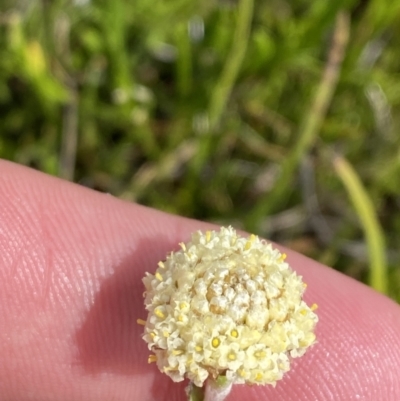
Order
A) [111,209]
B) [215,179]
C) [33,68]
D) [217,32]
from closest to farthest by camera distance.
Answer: [111,209], [33,68], [217,32], [215,179]

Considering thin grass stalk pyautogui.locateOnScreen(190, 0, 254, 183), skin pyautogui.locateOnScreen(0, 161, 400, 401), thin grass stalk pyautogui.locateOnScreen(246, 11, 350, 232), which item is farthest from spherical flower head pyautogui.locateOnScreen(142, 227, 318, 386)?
thin grass stalk pyautogui.locateOnScreen(190, 0, 254, 183)

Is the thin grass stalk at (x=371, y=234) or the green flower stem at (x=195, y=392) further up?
the thin grass stalk at (x=371, y=234)

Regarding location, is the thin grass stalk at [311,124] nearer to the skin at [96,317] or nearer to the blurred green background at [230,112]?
the blurred green background at [230,112]

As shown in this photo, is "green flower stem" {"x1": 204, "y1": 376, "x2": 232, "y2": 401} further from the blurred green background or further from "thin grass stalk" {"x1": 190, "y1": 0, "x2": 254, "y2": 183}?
"thin grass stalk" {"x1": 190, "y1": 0, "x2": 254, "y2": 183}

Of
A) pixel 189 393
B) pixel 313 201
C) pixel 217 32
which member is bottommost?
pixel 189 393

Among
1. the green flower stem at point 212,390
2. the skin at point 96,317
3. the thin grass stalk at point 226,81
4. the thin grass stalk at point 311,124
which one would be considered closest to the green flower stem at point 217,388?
the green flower stem at point 212,390

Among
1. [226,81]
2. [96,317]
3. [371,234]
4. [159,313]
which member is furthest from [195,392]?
[226,81]

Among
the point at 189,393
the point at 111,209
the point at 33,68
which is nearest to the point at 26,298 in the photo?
the point at 111,209

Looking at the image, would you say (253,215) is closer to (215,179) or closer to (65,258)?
(215,179)
